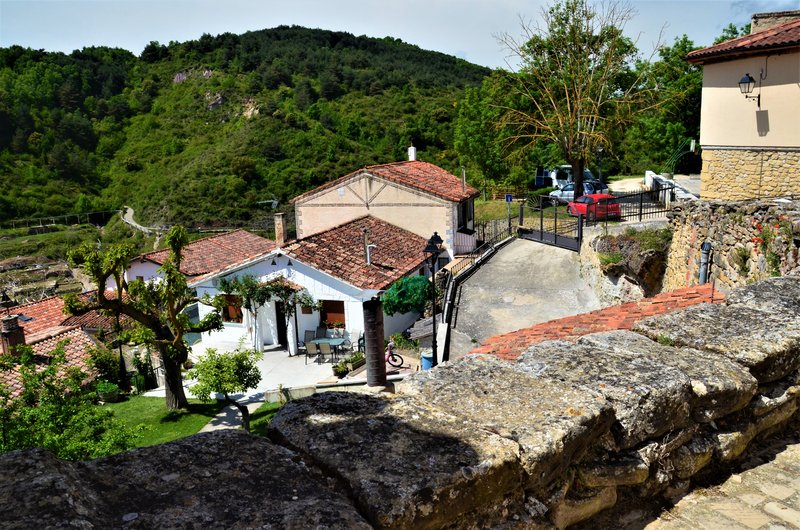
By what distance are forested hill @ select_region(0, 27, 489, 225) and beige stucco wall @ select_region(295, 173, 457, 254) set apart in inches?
1340

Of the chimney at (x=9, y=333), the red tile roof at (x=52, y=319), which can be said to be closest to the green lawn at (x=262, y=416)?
the chimney at (x=9, y=333)

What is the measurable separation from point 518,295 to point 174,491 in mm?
15822

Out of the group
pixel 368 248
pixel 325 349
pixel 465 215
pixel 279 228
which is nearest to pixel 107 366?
pixel 325 349

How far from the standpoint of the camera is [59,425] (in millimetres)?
11531

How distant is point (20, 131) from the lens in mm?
88500

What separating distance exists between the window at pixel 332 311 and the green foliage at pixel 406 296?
83.9 inches

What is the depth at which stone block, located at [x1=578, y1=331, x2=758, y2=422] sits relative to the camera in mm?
2831

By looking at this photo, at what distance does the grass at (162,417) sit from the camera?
609 inches

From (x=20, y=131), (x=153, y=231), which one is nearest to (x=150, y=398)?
(x=153, y=231)

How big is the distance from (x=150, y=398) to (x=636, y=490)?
19509 millimetres

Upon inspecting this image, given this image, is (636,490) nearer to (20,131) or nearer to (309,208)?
(309,208)

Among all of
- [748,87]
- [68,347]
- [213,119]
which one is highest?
[213,119]

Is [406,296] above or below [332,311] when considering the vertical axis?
above

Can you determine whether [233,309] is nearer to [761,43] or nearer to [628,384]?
[761,43]
